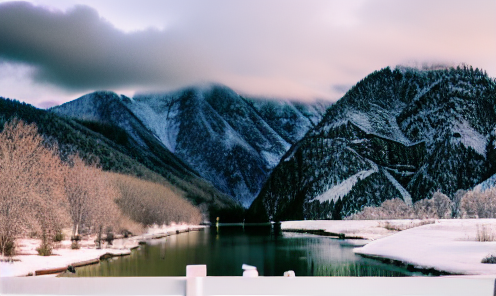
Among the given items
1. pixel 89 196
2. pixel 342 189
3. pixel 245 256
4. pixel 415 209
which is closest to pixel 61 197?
pixel 89 196

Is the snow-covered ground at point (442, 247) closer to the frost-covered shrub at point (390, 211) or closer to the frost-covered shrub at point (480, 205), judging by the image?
the frost-covered shrub at point (480, 205)

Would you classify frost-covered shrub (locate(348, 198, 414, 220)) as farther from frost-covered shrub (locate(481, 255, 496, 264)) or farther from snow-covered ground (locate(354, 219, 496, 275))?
frost-covered shrub (locate(481, 255, 496, 264))

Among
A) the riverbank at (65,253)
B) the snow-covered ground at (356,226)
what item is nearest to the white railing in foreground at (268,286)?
the riverbank at (65,253)

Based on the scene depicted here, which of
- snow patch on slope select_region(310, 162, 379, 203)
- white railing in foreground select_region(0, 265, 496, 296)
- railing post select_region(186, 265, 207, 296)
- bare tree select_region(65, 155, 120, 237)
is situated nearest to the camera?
railing post select_region(186, 265, 207, 296)

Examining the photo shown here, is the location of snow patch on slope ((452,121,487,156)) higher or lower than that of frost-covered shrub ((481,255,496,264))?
higher

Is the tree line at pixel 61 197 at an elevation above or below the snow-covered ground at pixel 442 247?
above

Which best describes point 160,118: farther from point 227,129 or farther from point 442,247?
point 442,247

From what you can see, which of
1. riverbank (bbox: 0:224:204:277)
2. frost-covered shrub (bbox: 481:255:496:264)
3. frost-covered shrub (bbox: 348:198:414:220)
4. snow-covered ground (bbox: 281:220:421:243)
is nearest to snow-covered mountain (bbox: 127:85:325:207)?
snow-covered ground (bbox: 281:220:421:243)
